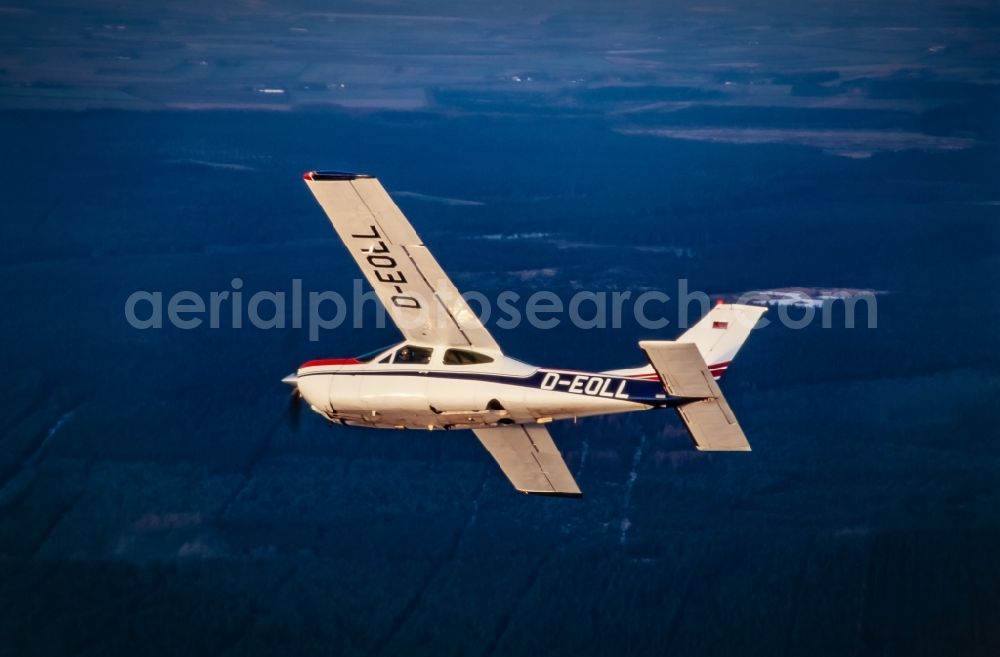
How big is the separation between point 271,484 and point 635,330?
2659 centimetres

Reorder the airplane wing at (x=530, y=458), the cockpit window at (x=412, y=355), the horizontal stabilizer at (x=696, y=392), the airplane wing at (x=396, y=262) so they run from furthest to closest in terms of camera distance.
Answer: the airplane wing at (x=530, y=458), the cockpit window at (x=412, y=355), the airplane wing at (x=396, y=262), the horizontal stabilizer at (x=696, y=392)

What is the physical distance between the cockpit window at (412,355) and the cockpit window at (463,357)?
0.45 meters

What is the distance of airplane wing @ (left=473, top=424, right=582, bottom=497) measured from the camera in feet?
103

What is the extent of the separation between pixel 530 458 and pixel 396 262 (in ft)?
19.5

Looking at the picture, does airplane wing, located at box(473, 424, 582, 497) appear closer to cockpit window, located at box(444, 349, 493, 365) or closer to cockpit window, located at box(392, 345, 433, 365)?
cockpit window, located at box(444, 349, 493, 365)

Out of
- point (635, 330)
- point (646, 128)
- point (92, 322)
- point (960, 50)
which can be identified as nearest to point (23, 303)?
point (92, 322)

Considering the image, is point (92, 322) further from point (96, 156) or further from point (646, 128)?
point (646, 128)

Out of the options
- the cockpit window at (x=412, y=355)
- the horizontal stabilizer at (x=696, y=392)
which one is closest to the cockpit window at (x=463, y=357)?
the cockpit window at (x=412, y=355)

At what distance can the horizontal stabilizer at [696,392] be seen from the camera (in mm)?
25453

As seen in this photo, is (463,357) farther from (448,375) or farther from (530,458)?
(530,458)

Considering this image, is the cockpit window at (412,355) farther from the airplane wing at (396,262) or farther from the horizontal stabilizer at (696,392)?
the horizontal stabilizer at (696,392)

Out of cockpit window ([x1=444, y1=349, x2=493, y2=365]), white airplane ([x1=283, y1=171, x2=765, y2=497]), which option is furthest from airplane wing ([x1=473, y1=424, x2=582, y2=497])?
cockpit window ([x1=444, y1=349, x2=493, y2=365])

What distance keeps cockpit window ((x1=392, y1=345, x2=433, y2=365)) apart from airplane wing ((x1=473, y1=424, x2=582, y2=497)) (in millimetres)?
2449

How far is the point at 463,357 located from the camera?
2964 cm
